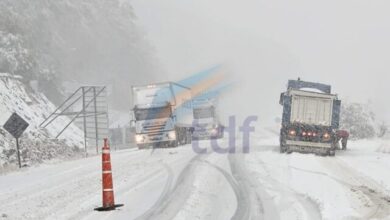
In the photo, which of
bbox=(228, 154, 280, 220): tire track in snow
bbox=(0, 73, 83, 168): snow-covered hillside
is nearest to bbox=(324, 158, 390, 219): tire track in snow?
bbox=(228, 154, 280, 220): tire track in snow

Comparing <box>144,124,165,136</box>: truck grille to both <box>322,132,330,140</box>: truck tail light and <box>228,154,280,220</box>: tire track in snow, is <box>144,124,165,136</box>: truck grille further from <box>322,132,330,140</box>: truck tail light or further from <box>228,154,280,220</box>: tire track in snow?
<box>228,154,280,220</box>: tire track in snow

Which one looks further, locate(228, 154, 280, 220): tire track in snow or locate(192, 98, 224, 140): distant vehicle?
locate(192, 98, 224, 140): distant vehicle

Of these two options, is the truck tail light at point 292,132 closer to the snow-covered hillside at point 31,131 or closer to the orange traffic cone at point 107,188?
the snow-covered hillside at point 31,131

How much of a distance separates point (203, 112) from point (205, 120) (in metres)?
0.67

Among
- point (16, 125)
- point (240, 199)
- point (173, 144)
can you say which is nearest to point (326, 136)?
point (173, 144)

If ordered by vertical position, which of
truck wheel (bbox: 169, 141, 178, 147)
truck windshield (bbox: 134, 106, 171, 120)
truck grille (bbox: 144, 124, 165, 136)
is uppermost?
truck windshield (bbox: 134, 106, 171, 120)

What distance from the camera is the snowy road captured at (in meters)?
10.2

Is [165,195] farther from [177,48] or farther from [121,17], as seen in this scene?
[177,48]

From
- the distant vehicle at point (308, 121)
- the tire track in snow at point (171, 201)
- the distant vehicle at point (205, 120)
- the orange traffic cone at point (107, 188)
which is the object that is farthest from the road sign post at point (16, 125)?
the distant vehicle at point (205, 120)

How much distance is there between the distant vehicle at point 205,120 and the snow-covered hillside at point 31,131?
9.05m

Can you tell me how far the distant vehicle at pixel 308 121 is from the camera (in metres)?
25.0

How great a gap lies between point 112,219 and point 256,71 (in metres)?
168

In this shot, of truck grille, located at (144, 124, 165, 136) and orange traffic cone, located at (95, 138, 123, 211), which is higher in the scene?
orange traffic cone, located at (95, 138, 123, 211)

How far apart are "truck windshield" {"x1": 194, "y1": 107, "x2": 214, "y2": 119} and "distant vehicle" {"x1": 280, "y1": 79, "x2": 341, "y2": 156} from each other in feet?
63.4
